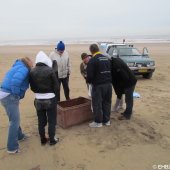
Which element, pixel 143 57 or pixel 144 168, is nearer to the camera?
pixel 144 168

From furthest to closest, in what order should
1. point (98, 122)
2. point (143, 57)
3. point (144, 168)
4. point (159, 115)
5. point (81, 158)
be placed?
point (143, 57), point (159, 115), point (98, 122), point (81, 158), point (144, 168)

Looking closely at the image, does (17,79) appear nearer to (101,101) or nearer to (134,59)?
(101,101)

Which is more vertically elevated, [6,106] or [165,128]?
[6,106]

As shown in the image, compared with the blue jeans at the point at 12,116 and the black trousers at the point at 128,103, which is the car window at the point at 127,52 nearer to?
the black trousers at the point at 128,103

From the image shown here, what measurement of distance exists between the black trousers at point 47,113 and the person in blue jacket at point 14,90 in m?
0.39

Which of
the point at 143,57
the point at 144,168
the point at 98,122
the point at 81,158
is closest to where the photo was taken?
the point at 144,168

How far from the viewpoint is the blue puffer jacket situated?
5156mm

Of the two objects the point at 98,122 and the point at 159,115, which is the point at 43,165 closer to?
the point at 98,122

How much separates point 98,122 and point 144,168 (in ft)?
6.02

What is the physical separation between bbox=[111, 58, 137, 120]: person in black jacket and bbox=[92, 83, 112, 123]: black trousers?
57 cm

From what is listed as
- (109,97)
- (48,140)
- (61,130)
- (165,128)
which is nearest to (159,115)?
(165,128)

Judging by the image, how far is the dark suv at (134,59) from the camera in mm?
13312

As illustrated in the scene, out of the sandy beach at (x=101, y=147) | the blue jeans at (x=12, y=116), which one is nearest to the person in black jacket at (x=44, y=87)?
the blue jeans at (x=12, y=116)

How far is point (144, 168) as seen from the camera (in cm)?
497
